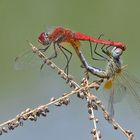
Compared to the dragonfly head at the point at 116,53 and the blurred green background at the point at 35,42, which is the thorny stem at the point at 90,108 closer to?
the dragonfly head at the point at 116,53

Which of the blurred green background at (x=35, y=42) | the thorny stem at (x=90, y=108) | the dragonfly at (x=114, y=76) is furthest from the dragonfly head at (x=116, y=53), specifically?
the blurred green background at (x=35, y=42)

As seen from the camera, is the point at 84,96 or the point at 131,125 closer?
the point at 84,96

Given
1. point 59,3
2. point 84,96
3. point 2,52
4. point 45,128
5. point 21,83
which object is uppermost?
point 59,3

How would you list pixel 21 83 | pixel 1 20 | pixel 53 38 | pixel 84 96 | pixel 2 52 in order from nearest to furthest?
pixel 84 96
pixel 53 38
pixel 21 83
pixel 2 52
pixel 1 20

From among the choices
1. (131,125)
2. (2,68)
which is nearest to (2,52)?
(2,68)

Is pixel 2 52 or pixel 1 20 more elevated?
pixel 1 20

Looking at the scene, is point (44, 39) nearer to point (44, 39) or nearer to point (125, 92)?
point (44, 39)

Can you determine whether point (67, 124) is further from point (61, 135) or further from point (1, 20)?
point (1, 20)

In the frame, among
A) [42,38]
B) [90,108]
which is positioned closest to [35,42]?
[42,38]
